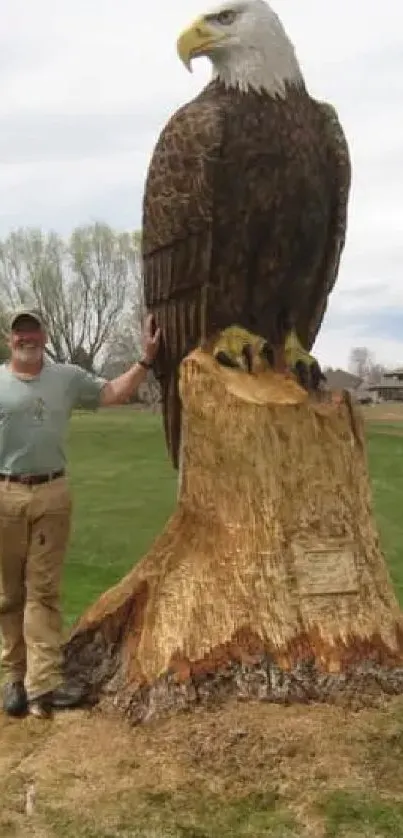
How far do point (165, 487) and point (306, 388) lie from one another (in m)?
7.90

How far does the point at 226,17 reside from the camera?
4.64 metres

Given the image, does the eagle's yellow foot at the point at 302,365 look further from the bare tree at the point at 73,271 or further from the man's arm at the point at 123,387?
the bare tree at the point at 73,271

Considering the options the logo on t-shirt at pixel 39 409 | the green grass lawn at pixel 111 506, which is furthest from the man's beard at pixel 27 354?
the green grass lawn at pixel 111 506

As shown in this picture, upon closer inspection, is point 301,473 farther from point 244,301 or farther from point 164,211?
point 164,211

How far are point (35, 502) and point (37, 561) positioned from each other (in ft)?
0.80

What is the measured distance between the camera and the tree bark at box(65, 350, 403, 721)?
13.2 feet

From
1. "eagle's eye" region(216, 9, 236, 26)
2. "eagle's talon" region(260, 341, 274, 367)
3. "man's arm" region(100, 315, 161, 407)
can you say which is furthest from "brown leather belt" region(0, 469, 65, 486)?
"eagle's eye" region(216, 9, 236, 26)

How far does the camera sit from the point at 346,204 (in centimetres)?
493

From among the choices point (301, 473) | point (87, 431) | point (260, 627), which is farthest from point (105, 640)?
point (87, 431)

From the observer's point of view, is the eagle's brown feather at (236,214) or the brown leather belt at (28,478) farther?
the eagle's brown feather at (236,214)

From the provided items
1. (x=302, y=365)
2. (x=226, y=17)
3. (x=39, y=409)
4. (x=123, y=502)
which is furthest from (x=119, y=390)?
(x=123, y=502)

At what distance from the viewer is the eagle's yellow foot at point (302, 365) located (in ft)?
15.5

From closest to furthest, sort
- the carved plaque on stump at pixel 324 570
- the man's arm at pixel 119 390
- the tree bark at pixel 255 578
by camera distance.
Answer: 1. the tree bark at pixel 255 578
2. the carved plaque on stump at pixel 324 570
3. the man's arm at pixel 119 390

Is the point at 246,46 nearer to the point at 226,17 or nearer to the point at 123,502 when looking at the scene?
the point at 226,17
